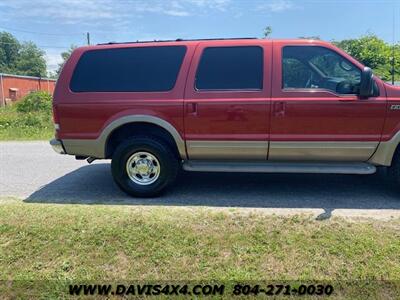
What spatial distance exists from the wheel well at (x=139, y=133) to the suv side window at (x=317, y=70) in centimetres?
167

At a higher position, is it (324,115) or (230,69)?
(230,69)

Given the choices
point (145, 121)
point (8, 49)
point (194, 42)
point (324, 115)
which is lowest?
point (145, 121)

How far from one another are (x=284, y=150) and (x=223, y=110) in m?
0.96

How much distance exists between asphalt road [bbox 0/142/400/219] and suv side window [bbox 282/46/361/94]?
1438 millimetres

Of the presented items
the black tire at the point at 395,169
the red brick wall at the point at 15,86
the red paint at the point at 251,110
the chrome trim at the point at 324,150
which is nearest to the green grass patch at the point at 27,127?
the red paint at the point at 251,110

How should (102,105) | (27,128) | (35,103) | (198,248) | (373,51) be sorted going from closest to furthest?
(198,248)
(102,105)
(27,128)
(373,51)
(35,103)

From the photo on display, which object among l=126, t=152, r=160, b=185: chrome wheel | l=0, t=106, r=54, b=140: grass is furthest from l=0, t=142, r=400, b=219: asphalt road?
l=0, t=106, r=54, b=140: grass

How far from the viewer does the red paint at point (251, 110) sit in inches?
171

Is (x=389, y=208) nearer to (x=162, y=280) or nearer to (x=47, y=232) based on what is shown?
(x=162, y=280)

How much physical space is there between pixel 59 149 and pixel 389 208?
4.43m

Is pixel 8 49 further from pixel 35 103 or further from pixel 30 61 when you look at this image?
pixel 35 103

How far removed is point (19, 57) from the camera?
84500 mm

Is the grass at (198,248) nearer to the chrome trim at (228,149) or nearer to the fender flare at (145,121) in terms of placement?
the chrome trim at (228,149)

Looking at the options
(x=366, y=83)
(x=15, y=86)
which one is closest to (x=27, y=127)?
(x=366, y=83)
